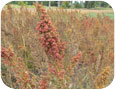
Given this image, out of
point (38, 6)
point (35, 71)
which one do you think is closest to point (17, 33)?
point (35, 71)

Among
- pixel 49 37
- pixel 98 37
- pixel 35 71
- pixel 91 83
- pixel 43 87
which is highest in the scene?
pixel 49 37

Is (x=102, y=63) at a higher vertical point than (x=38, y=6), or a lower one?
lower

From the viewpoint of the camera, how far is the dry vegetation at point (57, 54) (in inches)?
34.7

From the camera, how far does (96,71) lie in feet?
3.47

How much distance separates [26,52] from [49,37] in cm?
63

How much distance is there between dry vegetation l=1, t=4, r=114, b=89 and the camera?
2.89 feet

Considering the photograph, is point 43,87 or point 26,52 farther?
point 26,52

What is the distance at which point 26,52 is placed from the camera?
1495 mm

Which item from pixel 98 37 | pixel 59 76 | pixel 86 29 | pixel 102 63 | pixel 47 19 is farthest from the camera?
pixel 86 29

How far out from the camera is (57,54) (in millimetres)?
985

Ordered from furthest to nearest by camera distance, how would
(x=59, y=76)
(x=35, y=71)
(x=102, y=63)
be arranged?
(x=35, y=71) < (x=102, y=63) < (x=59, y=76)

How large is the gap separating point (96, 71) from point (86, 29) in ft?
2.69

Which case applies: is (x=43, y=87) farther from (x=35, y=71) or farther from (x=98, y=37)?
(x=98, y=37)

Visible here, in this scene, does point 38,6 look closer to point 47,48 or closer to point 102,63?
point 47,48
